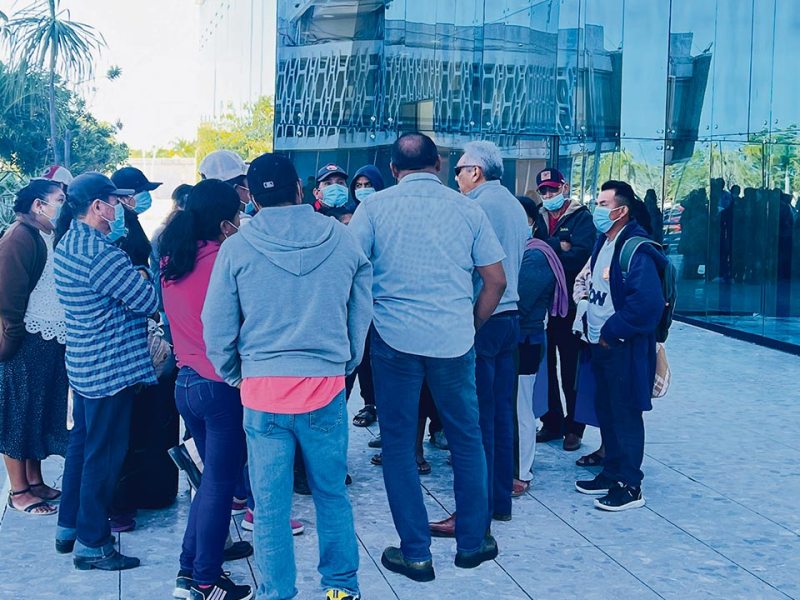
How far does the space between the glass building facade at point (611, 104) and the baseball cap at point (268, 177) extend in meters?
9.66

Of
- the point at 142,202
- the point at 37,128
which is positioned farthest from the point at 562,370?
the point at 37,128

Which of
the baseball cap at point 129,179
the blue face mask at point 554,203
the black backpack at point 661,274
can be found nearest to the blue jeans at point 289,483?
the baseball cap at point 129,179

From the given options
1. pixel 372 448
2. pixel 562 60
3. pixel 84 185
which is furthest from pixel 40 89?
pixel 84 185

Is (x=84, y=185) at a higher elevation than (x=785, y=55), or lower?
lower

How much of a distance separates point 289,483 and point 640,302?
2.41 m

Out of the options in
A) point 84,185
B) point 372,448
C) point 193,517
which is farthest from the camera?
point 372,448

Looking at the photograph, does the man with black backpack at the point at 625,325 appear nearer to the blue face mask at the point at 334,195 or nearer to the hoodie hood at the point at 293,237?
the blue face mask at the point at 334,195

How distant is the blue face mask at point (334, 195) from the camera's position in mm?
7379

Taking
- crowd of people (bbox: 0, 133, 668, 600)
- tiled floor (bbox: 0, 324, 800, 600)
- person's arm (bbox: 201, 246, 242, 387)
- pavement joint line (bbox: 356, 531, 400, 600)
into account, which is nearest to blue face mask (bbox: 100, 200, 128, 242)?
crowd of people (bbox: 0, 133, 668, 600)

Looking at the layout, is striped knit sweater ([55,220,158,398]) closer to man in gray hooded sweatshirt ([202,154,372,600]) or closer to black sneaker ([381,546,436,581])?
man in gray hooded sweatshirt ([202,154,372,600])

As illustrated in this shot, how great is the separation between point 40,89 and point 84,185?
411 inches

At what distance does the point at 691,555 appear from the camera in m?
5.20

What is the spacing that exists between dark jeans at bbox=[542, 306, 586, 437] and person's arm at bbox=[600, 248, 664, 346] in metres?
1.53

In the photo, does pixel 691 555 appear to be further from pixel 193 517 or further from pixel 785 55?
pixel 785 55
